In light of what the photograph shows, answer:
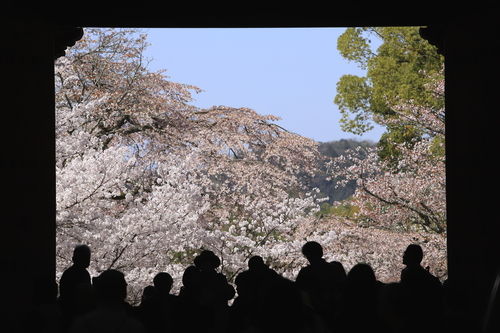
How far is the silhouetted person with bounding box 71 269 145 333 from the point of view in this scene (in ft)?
7.16

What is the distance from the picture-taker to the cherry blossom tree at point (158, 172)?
30.2 ft

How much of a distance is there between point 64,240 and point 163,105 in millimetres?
4478

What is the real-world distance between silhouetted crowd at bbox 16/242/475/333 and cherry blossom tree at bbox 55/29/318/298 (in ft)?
18.5

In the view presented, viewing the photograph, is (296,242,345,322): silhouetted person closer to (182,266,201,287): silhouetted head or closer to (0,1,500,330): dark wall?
(182,266,201,287): silhouetted head

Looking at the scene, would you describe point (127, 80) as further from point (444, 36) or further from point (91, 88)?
point (444, 36)

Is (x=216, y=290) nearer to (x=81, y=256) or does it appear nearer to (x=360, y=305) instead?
(x=81, y=256)

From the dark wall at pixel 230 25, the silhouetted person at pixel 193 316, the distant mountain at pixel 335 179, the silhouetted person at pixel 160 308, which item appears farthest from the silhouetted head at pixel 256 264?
the distant mountain at pixel 335 179

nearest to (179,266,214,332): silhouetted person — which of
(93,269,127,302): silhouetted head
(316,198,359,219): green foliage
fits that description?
(93,269,127,302): silhouetted head

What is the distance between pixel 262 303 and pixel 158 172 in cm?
879

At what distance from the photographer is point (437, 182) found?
1130 cm

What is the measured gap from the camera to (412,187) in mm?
11320

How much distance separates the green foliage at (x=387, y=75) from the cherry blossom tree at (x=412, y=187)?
1.31m

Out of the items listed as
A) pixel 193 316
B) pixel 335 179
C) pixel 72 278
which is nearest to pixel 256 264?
pixel 193 316
